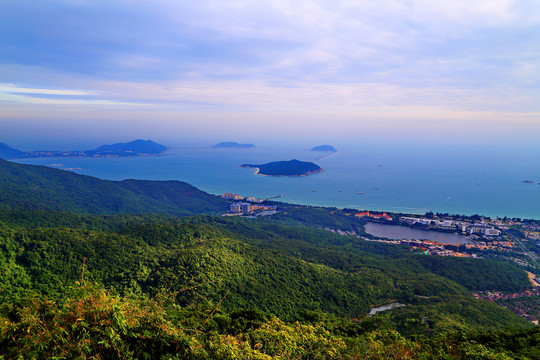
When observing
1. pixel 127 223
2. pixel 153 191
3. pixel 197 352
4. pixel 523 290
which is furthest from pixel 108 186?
pixel 523 290

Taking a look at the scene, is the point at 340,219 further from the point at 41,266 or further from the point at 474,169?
the point at 474,169

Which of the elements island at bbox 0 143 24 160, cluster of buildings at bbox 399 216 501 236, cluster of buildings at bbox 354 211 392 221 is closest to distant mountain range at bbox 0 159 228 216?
cluster of buildings at bbox 354 211 392 221

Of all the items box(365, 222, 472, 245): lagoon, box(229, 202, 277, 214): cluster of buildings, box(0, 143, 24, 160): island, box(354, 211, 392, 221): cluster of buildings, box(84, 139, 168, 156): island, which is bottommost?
box(365, 222, 472, 245): lagoon

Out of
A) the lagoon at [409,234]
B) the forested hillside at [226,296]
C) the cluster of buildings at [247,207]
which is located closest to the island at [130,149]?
the forested hillside at [226,296]

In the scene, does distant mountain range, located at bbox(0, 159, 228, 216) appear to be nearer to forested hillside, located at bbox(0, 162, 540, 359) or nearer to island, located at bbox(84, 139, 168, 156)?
forested hillside, located at bbox(0, 162, 540, 359)

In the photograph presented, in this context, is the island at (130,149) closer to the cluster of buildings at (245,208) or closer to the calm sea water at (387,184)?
the calm sea water at (387,184)
